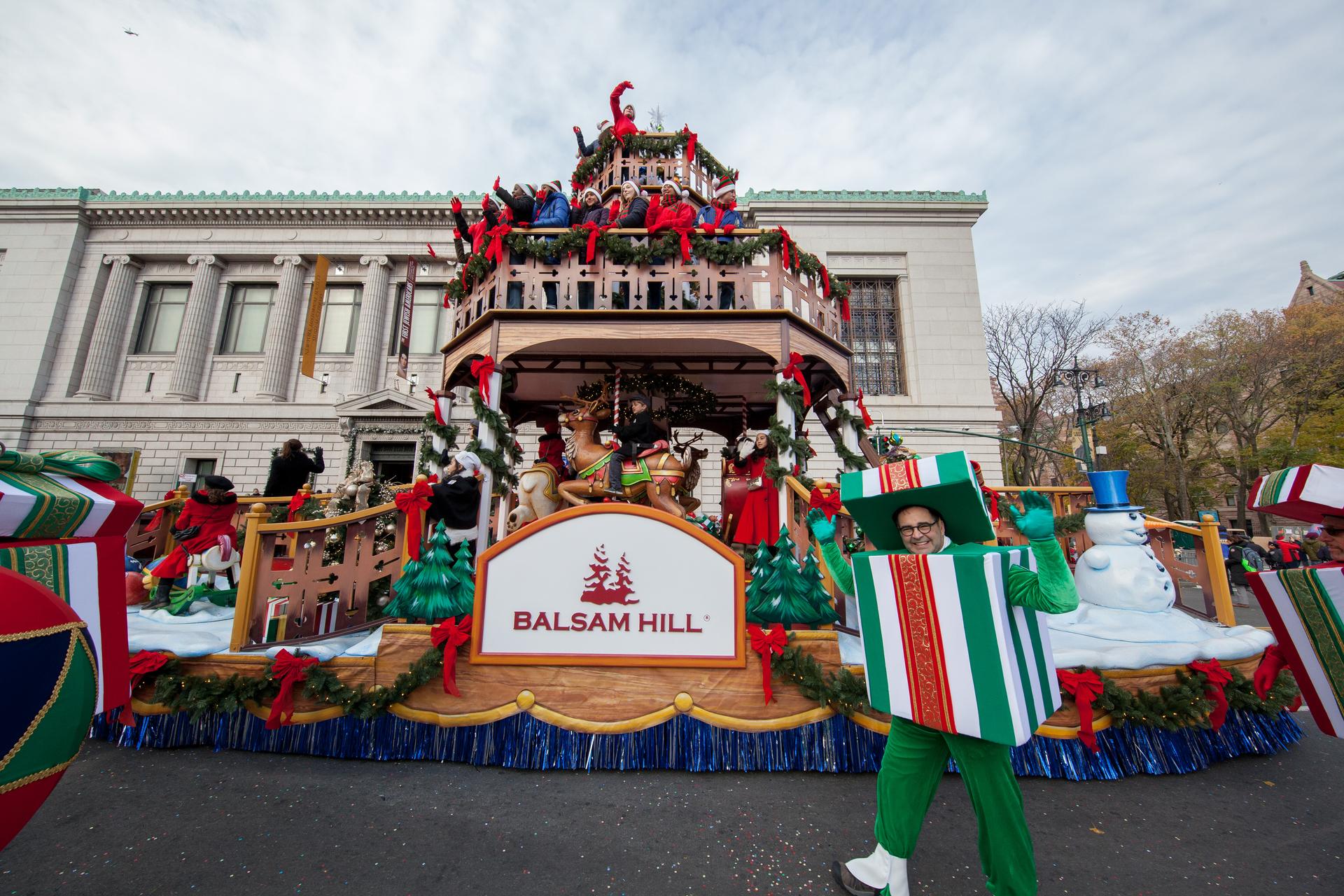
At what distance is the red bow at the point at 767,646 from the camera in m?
3.77

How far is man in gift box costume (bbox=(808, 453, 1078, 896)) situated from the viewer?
222 centimetres

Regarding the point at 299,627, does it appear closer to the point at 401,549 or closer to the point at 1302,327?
the point at 401,549

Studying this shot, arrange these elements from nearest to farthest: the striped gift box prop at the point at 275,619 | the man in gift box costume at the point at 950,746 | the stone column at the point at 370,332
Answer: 1. the man in gift box costume at the point at 950,746
2. the striped gift box prop at the point at 275,619
3. the stone column at the point at 370,332

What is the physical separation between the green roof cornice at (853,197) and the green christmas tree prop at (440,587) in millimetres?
20283

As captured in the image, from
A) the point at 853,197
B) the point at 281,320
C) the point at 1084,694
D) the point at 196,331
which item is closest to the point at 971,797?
the point at 1084,694

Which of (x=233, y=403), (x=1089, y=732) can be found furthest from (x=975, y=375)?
(x=233, y=403)

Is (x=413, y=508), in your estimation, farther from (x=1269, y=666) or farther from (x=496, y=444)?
(x=1269, y=666)

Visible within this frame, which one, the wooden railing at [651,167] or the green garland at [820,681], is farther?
the wooden railing at [651,167]

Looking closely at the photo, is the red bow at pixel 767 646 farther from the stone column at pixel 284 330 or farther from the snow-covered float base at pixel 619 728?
the stone column at pixel 284 330

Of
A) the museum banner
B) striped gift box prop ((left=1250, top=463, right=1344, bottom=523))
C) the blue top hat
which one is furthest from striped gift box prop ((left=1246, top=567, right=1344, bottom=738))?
the museum banner

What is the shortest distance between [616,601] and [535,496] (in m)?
3.28

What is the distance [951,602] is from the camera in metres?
2.40

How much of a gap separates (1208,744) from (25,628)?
627 centimetres

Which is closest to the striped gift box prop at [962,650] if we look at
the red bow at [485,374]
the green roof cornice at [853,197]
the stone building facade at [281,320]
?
the red bow at [485,374]
